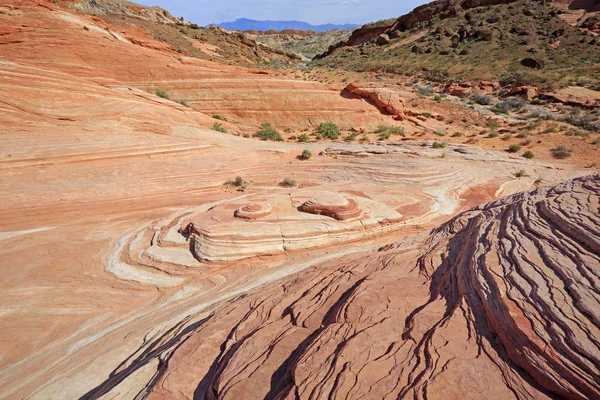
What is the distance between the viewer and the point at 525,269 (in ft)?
12.8

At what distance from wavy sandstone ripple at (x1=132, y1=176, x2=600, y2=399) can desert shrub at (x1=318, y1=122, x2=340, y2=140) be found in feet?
50.2

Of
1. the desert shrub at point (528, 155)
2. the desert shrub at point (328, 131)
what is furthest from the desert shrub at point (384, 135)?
the desert shrub at point (528, 155)

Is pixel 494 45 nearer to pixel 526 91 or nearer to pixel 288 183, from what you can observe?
pixel 526 91

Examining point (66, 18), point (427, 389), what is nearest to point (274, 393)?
point (427, 389)

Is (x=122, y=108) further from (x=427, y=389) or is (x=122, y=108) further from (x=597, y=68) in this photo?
(x=597, y=68)

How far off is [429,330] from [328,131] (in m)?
17.7

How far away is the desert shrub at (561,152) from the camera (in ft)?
55.3

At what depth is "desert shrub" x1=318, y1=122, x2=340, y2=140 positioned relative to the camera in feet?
65.1

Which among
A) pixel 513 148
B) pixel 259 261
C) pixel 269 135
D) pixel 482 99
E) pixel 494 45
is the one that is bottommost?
pixel 513 148

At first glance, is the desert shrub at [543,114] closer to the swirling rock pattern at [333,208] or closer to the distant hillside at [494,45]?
the distant hillside at [494,45]

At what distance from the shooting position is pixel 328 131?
20047mm

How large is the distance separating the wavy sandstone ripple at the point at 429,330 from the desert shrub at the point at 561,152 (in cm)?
1512

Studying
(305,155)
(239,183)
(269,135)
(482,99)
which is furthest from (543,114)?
(239,183)

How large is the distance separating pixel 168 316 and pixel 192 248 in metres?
2.02
